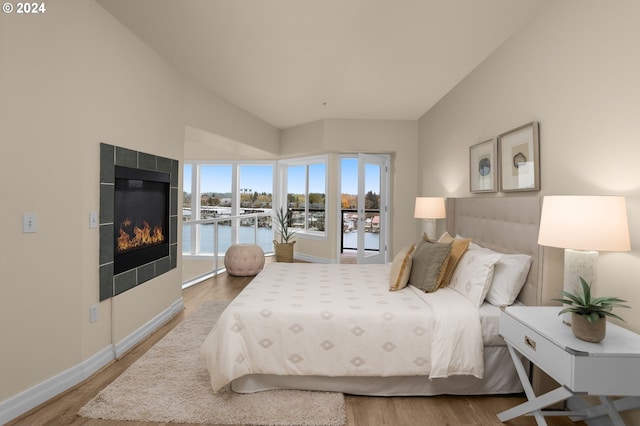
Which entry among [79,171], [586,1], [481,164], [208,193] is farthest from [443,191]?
[208,193]

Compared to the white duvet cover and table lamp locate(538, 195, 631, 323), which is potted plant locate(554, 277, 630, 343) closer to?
table lamp locate(538, 195, 631, 323)

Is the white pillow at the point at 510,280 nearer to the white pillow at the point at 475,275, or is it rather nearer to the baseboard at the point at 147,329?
the white pillow at the point at 475,275

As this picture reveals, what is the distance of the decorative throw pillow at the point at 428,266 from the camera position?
2.46 meters

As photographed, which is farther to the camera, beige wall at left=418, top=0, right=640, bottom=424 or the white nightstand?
beige wall at left=418, top=0, right=640, bottom=424

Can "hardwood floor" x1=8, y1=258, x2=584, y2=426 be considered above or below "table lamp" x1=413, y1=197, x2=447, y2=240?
below

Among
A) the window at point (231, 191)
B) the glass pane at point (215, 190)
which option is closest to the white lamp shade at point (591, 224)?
the window at point (231, 191)

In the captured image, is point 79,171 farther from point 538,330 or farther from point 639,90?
point 639,90

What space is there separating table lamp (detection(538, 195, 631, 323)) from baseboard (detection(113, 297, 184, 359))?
3076mm

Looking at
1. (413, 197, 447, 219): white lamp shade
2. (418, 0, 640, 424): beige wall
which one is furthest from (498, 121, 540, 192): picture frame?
(413, 197, 447, 219): white lamp shade

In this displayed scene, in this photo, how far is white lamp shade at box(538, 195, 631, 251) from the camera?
1.53 m

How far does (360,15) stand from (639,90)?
5.74 feet

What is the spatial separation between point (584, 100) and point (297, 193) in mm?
5369

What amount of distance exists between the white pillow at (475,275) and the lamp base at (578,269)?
1.66ft

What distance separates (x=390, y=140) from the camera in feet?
17.6
